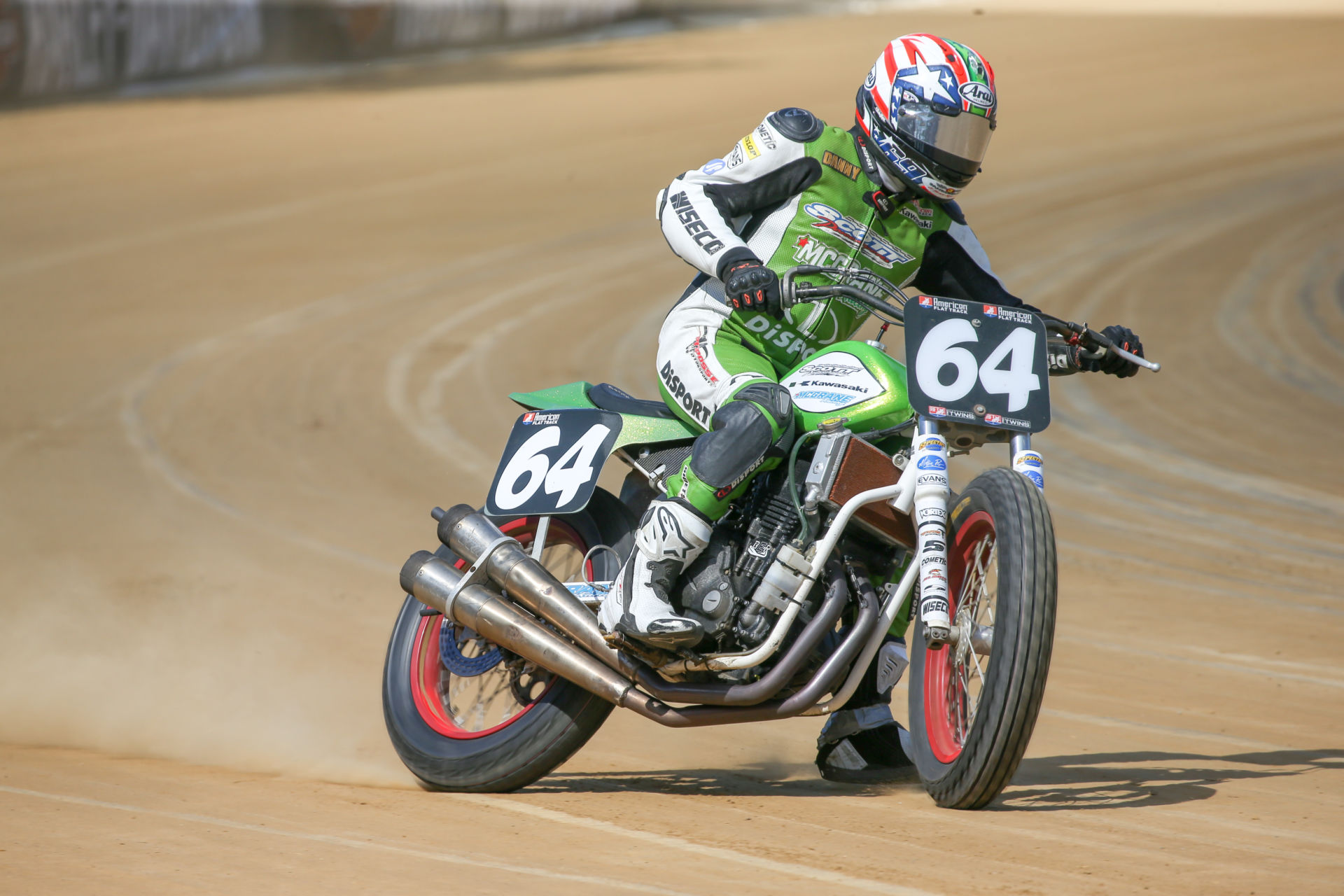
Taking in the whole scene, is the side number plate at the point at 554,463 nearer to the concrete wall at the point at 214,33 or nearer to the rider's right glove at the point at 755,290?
the rider's right glove at the point at 755,290

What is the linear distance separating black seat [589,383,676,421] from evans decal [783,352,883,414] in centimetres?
54

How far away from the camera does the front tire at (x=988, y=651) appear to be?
3646 mm

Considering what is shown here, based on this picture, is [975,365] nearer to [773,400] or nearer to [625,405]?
[773,400]

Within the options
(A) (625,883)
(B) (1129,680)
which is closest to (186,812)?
(A) (625,883)

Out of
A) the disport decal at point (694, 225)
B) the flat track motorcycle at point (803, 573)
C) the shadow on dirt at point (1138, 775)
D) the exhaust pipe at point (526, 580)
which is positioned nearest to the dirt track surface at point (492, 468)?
the shadow on dirt at point (1138, 775)

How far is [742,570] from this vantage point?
4.21 metres

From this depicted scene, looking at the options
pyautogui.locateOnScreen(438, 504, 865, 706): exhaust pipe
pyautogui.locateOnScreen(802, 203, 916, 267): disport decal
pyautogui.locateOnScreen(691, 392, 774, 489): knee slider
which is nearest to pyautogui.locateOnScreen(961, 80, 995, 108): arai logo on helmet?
pyautogui.locateOnScreen(802, 203, 916, 267): disport decal

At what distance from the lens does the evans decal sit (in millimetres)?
4176

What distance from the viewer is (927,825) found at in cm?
378

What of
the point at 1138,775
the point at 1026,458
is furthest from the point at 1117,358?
the point at 1138,775

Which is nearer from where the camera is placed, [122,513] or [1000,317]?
[1000,317]

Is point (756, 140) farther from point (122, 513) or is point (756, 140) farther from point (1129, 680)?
point (122, 513)

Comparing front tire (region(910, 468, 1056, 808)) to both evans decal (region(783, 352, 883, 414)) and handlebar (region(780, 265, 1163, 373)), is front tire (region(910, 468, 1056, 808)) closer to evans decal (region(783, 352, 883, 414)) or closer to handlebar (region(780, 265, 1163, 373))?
evans decal (region(783, 352, 883, 414))

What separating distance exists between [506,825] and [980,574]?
1432 millimetres
